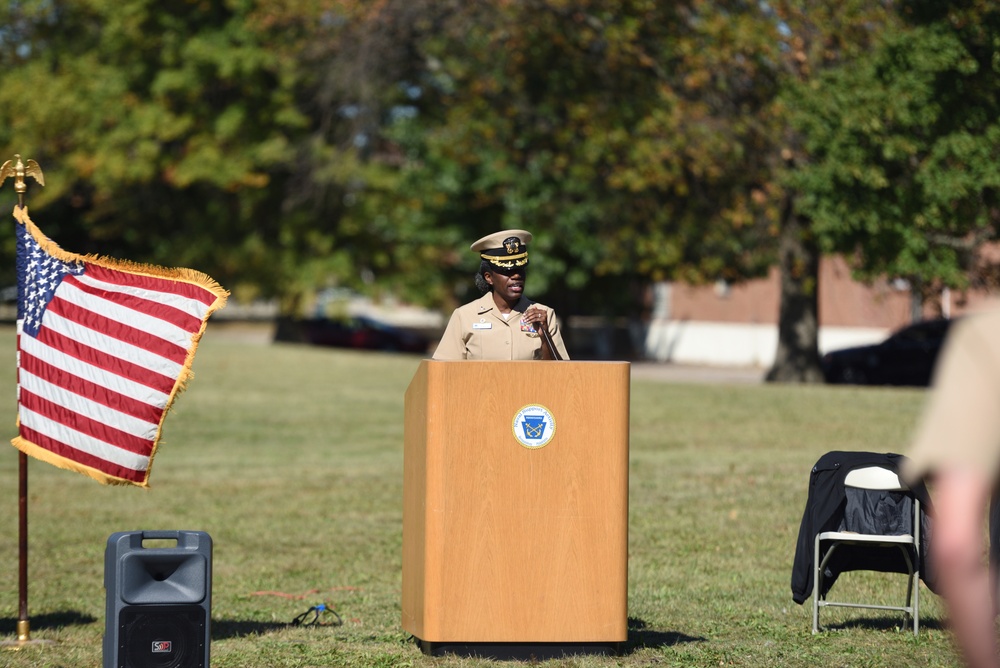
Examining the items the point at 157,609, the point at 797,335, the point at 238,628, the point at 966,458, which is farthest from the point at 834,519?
the point at 797,335

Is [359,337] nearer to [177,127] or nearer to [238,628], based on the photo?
[177,127]

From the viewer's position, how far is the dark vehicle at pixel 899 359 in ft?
104

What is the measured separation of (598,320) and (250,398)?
30.3m

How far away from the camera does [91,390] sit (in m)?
7.12

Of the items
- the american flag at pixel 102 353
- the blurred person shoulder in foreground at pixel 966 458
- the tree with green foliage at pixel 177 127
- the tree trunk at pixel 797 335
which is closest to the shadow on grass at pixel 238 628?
the american flag at pixel 102 353

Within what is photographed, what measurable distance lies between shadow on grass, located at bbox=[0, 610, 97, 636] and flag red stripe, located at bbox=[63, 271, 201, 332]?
194cm

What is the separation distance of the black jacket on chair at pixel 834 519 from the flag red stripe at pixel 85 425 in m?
3.34

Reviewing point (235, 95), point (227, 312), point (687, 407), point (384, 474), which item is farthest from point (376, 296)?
point (227, 312)

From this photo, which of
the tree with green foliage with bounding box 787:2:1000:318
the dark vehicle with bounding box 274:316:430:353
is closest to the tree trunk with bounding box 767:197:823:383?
the tree with green foliage with bounding box 787:2:1000:318

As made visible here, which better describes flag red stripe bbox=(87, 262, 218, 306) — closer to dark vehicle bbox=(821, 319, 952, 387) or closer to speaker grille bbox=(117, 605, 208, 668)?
speaker grille bbox=(117, 605, 208, 668)

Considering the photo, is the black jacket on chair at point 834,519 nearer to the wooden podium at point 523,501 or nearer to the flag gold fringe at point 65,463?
the wooden podium at point 523,501

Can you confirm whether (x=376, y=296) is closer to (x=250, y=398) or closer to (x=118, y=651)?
(x=250, y=398)

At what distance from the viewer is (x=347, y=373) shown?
33.8 metres

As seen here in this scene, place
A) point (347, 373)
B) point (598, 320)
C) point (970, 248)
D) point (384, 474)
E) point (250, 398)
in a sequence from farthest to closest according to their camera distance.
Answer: point (598, 320), point (347, 373), point (250, 398), point (970, 248), point (384, 474)
